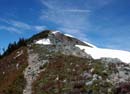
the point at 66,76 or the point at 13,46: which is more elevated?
the point at 13,46

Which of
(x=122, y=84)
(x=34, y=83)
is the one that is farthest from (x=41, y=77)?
(x=122, y=84)

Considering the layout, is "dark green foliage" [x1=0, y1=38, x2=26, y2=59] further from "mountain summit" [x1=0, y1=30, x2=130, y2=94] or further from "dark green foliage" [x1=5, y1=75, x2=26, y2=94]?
"dark green foliage" [x1=5, y1=75, x2=26, y2=94]

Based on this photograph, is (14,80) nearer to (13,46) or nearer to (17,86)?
(17,86)

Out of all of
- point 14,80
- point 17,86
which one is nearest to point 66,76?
point 17,86

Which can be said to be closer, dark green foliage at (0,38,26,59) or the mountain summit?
the mountain summit

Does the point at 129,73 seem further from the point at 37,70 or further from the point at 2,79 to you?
the point at 2,79

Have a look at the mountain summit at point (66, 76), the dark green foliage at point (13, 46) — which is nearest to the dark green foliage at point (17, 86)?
the mountain summit at point (66, 76)

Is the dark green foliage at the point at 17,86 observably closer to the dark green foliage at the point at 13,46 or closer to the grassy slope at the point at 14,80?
the grassy slope at the point at 14,80

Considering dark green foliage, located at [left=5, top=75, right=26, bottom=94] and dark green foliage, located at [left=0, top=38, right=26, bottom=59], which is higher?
dark green foliage, located at [left=0, top=38, right=26, bottom=59]

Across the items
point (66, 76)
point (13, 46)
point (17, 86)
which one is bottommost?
point (17, 86)

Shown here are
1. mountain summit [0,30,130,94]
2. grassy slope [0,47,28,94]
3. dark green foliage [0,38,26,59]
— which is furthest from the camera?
dark green foliage [0,38,26,59]

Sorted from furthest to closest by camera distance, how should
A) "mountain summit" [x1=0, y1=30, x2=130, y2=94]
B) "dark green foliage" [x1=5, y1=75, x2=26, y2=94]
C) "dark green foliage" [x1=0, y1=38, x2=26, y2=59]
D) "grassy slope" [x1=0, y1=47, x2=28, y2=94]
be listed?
"dark green foliage" [x1=0, y1=38, x2=26, y2=59]
"grassy slope" [x1=0, y1=47, x2=28, y2=94]
"dark green foliage" [x1=5, y1=75, x2=26, y2=94]
"mountain summit" [x1=0, y1=30, x2=130, y2=94]

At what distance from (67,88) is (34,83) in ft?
23.1

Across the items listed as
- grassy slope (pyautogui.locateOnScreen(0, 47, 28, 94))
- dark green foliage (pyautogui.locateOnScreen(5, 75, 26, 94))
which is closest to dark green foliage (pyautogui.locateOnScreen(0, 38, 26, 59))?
grassy slope (pyautogui.locateOnScreen(0, 47, 28, 94))
